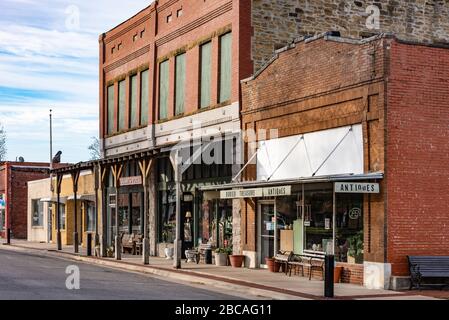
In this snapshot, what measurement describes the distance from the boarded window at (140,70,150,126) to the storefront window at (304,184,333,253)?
544 inches

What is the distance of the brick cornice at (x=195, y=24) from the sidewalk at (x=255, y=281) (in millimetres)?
9001

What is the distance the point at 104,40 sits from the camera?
3928 cm

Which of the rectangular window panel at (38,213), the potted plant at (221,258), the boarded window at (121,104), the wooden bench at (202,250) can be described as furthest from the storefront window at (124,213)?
the rectangular window panel at (38,213)

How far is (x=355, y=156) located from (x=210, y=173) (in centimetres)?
875

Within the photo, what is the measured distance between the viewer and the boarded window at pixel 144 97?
3403cm

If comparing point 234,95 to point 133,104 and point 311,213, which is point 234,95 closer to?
point 311,213

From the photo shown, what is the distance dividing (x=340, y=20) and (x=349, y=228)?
Result: 32.7 feet

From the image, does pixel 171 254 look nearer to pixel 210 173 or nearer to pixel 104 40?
pixel 210 173

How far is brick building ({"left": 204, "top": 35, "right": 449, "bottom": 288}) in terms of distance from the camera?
18531 mm

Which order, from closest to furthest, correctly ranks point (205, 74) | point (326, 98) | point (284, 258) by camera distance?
point (326, 98), point (284, 258), point (205, 74)

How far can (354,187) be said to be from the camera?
18.3 m

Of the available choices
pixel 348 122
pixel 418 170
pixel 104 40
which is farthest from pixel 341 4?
pixel 104 40

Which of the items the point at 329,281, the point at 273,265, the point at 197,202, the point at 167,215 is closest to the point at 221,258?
the point at 273,265

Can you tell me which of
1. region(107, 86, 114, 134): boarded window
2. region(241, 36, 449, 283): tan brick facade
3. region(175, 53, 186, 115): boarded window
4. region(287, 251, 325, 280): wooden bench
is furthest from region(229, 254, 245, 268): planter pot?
region(107, 86, 114, 134): boarded window
